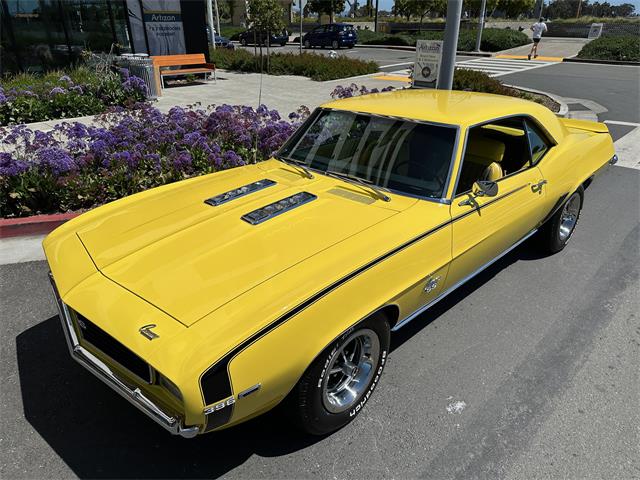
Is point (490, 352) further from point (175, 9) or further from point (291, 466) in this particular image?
point (175, 9)

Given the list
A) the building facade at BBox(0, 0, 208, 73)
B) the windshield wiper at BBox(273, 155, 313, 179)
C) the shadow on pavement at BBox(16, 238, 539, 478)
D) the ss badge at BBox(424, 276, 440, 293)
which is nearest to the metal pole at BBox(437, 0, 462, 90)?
the windshield wiper at BBox(273, 155, 313, 179)

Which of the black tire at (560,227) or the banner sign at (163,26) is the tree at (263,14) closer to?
the banner sign at (163,26)

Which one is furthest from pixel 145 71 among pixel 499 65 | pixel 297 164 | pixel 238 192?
pixel 499 65

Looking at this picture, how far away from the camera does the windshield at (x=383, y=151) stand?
3119 millimetres

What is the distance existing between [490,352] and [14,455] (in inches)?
119

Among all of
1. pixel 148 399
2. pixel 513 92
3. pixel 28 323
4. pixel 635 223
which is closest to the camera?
pixel 148 399

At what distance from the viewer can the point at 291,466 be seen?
7.92 feet

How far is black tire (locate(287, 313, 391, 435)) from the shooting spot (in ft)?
7.49

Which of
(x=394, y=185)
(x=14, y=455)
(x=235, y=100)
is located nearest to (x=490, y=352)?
Result: (x=394, y=185)

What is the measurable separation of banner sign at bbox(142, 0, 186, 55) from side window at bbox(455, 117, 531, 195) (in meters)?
13.3

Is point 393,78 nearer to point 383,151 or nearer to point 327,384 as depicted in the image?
point 383,151

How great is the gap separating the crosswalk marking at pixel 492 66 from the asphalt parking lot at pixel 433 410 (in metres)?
13.7

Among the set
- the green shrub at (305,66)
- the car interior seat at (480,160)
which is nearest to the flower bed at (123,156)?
the car interior seat at (480,160)

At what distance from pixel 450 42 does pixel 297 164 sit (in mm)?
5598
